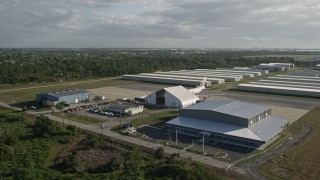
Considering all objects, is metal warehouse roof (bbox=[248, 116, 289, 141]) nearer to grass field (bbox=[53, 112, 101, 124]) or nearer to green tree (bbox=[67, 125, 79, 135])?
green tree (bbox=[67, 125, 79, 135])

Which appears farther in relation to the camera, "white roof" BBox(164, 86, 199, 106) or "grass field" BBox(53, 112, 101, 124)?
"white roof" BBox(164, 86, 199, 106)

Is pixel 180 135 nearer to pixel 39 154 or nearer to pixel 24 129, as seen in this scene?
pixel 39 154

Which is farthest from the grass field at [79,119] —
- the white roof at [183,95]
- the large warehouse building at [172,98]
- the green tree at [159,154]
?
the green tree at [159,154]

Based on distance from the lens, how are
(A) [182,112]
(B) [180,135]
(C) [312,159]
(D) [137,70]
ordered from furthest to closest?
(D) [137,70]
(A) [182,112]
(B) [180,135]
(C) [312,159]

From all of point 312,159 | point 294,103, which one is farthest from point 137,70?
point 312,159

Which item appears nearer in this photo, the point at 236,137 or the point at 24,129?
the point at 236,137

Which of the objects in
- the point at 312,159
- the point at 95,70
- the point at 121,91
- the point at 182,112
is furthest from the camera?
the point at 95,70

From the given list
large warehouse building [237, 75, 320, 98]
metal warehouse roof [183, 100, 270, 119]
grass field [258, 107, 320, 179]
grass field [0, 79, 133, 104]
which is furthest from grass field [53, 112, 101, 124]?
large warehouse building [237, 75, 320, 98]

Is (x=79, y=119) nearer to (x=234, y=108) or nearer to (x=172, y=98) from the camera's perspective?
(x=172, y=98)
